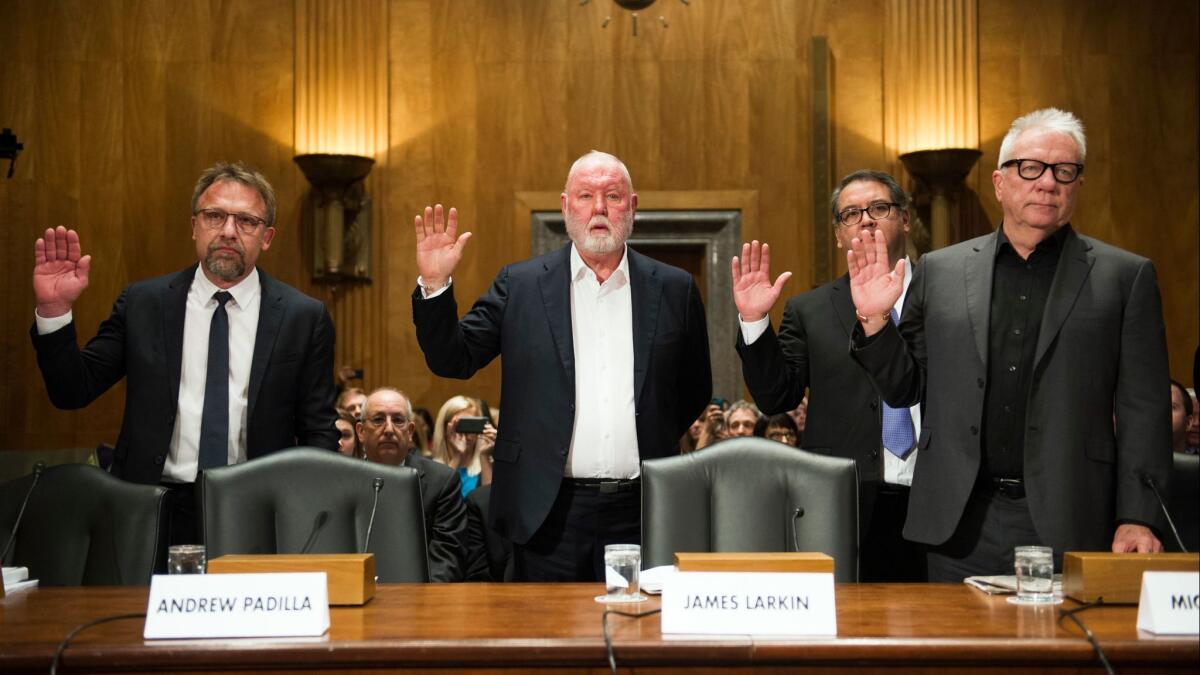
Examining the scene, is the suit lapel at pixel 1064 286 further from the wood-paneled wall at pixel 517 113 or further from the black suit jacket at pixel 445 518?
the wood-paneled wall at pixel 517 113

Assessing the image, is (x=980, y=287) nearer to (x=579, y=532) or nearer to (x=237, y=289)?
(x=579, y=532)

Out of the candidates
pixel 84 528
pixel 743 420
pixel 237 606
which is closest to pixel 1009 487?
pixel 237 606

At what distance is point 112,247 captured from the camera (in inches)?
275

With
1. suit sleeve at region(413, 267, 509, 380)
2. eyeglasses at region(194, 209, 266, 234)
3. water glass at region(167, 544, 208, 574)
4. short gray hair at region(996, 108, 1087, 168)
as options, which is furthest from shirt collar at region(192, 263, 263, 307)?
short gray hair at region(996, 108, 1087, 168)

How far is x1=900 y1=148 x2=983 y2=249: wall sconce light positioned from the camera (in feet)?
21.9

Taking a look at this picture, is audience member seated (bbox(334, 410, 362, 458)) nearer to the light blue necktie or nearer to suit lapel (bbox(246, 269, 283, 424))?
suit lapel (bbox(246, 269, 283, 424))

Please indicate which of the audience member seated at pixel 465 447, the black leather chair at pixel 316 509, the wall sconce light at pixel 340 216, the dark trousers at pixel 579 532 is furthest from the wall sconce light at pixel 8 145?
the dark trousers at pixel 579 532

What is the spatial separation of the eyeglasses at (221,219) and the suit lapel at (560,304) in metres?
0.82

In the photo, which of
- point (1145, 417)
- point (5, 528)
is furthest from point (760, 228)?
point (5, 528)

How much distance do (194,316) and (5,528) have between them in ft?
2.64

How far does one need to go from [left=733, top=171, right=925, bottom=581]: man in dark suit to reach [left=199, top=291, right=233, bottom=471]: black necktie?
1379 mm

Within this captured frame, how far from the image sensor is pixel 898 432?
3.29 meters

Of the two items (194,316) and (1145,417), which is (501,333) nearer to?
(194,316)

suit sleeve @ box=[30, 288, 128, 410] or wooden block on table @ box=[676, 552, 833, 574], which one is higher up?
suit sleeve @ box=[30, 288, 128, 410]
